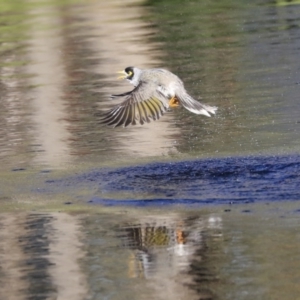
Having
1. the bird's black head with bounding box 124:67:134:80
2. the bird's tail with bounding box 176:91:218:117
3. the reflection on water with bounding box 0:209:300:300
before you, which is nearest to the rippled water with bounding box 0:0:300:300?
the reflection on water with bounding box 0:209:300:300

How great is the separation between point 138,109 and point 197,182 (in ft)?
2.81

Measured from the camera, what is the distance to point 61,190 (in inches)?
378

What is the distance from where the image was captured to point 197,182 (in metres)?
9.48

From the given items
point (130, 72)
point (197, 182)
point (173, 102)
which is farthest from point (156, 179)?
point (130, 72)

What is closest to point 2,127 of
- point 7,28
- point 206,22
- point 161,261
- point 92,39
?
point 161,261

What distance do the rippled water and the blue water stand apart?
0.02 metres

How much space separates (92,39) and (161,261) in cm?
1513

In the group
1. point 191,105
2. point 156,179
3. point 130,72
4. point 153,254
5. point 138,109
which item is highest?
point 130,72

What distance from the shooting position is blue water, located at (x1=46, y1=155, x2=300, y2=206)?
8.92 metres

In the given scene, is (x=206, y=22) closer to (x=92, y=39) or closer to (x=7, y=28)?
(x=92, y=39)

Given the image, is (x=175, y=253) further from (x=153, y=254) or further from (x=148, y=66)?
(x=148, y=66)

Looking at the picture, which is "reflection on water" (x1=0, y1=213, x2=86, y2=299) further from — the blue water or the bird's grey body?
the bird's grey body

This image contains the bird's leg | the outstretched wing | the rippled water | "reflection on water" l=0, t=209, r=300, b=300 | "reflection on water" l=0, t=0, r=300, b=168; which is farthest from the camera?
"reflection on water" l=0, t=0, r=300, b=168

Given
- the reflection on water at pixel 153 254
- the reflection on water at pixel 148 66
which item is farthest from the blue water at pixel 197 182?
the reflection on water at pixel 148 66
